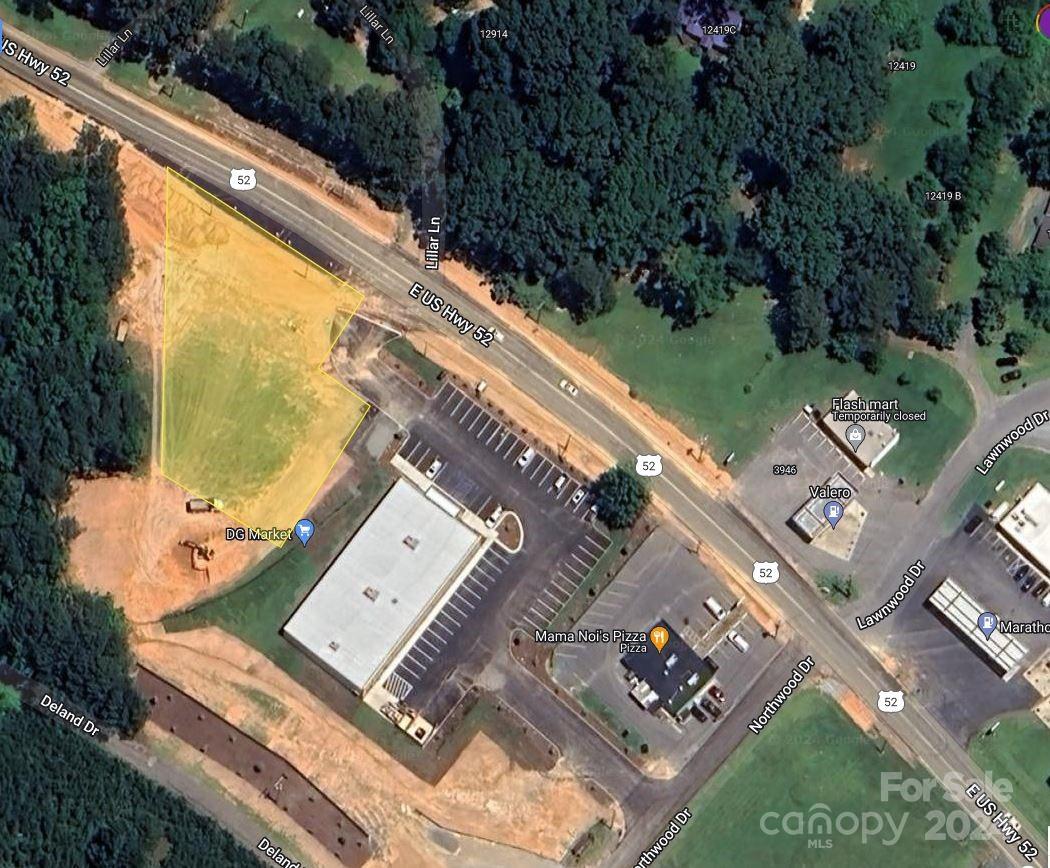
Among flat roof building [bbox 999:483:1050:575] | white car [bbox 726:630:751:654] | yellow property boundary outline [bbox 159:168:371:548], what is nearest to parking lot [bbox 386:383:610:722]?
yellow property boundary outline [bbox 159:168:371:548]

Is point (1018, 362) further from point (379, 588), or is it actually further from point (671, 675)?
point (379, 588)

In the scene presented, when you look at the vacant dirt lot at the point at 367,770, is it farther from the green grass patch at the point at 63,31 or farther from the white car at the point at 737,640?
the green grass patch at the point at 63,31

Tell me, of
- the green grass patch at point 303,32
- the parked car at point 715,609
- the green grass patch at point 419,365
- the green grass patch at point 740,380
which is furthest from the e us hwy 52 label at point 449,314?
the parked car at point 715,609

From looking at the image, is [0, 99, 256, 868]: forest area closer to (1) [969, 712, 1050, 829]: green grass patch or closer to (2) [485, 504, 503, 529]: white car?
(2) [485, 504, 503, 529]: white car

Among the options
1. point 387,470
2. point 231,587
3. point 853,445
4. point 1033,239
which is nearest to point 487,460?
point 387,470

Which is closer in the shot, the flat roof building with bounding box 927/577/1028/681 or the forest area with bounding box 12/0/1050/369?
the forest area with bounding box 12/0/1050/369

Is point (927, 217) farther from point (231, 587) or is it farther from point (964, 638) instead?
point (231, 587)
